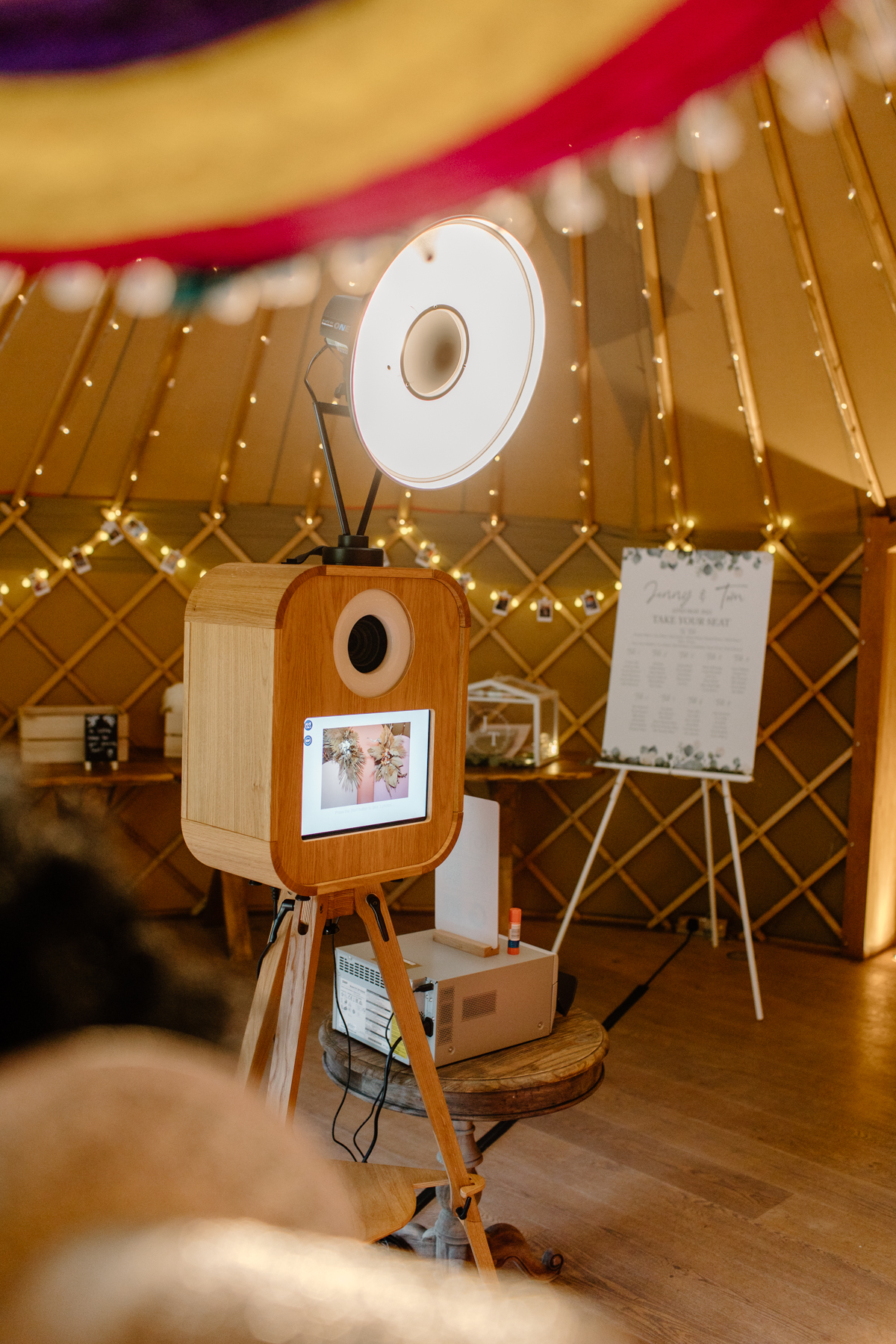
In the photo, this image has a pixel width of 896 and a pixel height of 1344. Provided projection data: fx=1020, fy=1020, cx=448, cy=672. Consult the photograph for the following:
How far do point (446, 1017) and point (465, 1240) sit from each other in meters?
0.39

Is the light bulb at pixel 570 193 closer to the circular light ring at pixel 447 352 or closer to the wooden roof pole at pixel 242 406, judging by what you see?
the circular light ring at pixel 447 352

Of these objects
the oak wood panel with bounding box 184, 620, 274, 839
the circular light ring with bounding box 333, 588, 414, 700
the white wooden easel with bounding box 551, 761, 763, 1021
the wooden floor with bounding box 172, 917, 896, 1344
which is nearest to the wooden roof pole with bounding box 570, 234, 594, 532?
the white wooden easel with bounding box 551, 761, 763, 1021

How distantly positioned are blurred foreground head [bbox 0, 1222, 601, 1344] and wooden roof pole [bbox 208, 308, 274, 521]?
3.36 m

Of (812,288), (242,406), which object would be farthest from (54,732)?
(812,288)

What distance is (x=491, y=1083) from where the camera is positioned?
1455 millimetres

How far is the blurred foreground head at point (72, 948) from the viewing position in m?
0.30

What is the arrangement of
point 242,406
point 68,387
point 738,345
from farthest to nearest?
point 242,406, point 68,387, point 738,345

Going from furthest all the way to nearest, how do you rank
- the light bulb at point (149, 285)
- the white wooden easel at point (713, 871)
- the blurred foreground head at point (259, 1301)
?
1. the white wooden easel at point (713, 871)
2. the light bulb at point (149, 285)
3. the blurred foreground head at point (259, 1301)

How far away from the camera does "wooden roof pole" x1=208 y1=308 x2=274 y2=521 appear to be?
3.33m

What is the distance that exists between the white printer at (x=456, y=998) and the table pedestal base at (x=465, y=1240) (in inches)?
6.6

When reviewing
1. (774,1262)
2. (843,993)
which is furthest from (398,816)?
(843,993)

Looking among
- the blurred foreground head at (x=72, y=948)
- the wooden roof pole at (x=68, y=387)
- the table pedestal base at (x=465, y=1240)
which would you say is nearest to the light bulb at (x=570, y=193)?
the blurred foreground head at (x=72, y=948)

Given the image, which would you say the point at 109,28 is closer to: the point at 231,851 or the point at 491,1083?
the point at 231,851

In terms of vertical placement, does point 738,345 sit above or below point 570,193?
above
